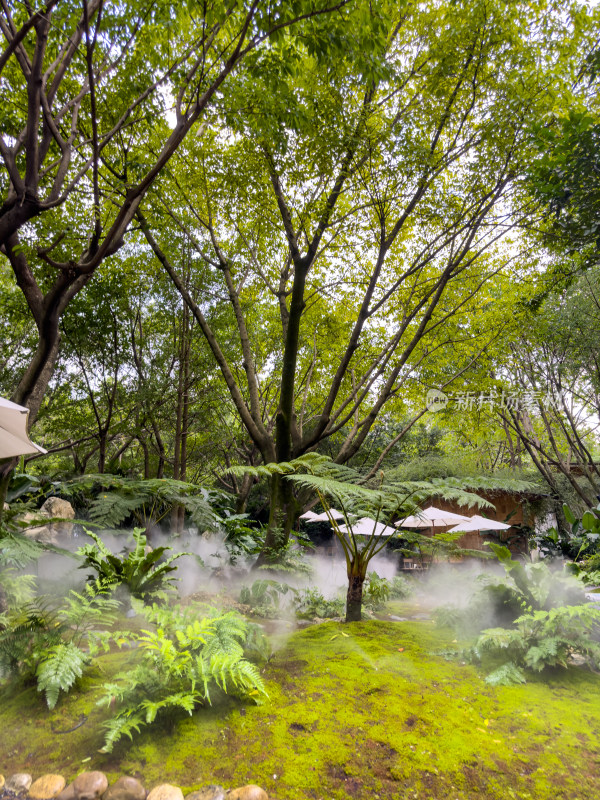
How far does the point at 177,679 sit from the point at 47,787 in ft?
2.47

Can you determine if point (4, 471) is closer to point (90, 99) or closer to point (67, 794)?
point (67, 794)

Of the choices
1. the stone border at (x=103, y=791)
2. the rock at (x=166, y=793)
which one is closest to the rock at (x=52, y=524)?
the stone border at (x=103, y=791)

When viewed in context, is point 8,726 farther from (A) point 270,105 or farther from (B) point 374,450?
(B) point 374,450

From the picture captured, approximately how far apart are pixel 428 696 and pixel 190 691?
1.59 metres

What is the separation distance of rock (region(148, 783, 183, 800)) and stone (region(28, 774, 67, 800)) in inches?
16.6

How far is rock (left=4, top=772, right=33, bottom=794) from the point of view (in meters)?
1.88

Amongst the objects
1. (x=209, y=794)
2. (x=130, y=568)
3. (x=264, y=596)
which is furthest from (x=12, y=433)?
(x=264, y=596)

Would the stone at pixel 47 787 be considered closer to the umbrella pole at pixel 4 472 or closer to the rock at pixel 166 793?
the rock at pixel 166 793

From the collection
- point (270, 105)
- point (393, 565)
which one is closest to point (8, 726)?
point (270, 105)

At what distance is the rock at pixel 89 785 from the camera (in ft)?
5.84

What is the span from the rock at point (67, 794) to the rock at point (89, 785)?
0.01 meters

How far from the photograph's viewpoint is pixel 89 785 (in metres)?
1.82

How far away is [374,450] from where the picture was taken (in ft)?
60.5

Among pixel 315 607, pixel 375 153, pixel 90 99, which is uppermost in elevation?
pixel 375 153
